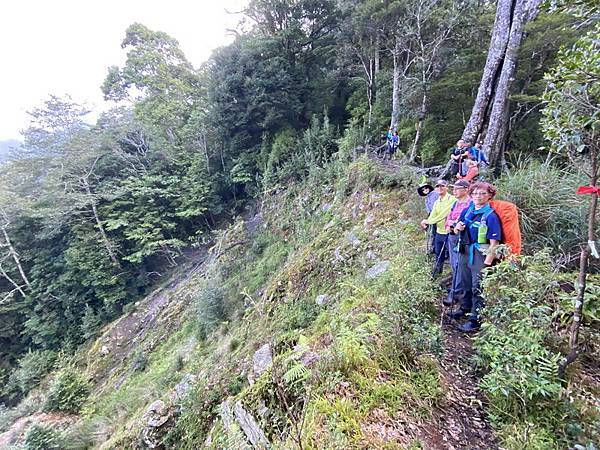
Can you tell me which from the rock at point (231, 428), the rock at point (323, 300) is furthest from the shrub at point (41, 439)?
the rock at point (323, 300)

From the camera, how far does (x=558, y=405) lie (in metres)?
1.81

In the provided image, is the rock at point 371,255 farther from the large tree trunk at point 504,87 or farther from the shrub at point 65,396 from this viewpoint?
the shrub at point 65,396

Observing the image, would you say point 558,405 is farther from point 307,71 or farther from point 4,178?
point 4,178

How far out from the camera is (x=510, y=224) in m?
2.62

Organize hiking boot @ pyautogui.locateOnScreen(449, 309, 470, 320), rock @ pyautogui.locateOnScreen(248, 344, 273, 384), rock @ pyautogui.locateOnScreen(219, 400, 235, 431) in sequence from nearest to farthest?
rock @ pyautogui.locateOnScreen(219, 400, 235, 431), hiking boot @ pyautogui.locateOnScreen(449, 309, 470, 320), rock @ pyautogui.locateOnScreen(248, 344, 273, 384)

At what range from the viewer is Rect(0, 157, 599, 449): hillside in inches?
73.0

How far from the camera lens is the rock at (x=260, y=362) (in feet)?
12.7

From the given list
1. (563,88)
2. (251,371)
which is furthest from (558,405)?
(251,371)

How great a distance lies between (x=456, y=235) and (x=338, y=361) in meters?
2.00

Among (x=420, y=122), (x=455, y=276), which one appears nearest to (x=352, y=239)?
(x=455, y=276)

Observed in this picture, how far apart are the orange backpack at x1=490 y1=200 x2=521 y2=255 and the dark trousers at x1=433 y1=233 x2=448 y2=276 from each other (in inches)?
41.9

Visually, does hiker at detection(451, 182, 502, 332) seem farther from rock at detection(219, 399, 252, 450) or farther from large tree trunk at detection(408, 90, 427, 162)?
large tree trunk at detection(408, 90, 427, 162)

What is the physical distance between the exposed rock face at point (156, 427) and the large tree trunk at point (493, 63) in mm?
7420

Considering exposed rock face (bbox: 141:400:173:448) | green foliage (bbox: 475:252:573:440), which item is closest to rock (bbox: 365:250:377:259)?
green foliage (bbox: 475:252:573:440)
